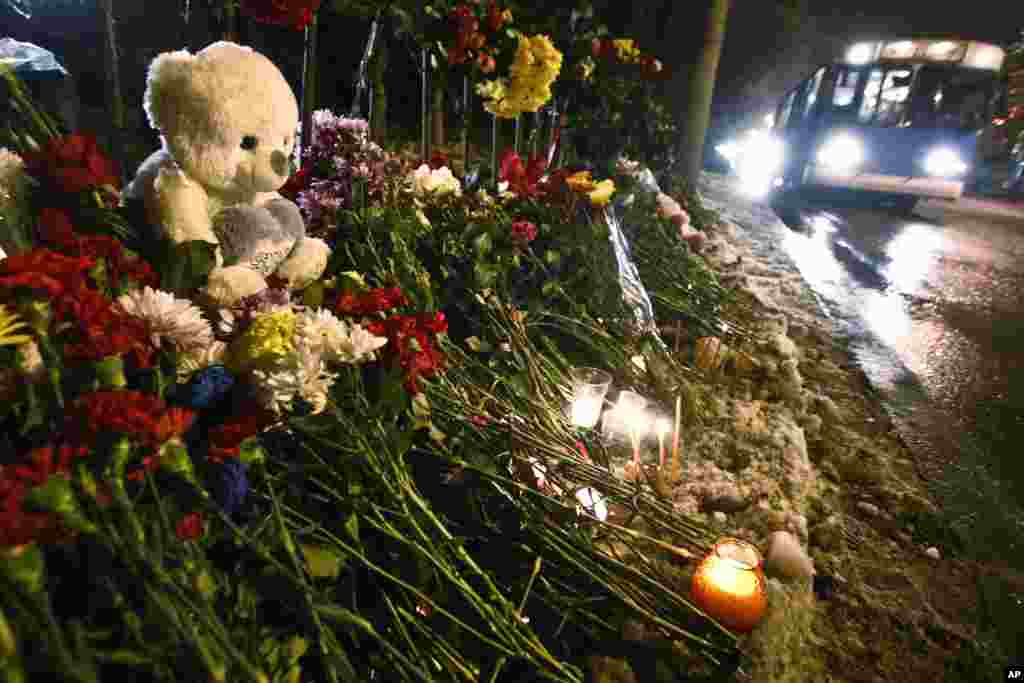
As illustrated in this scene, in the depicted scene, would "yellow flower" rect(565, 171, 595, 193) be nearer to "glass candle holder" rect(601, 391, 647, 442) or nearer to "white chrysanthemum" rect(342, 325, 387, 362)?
"glass candle holder" rect(601, 391, 647, 442)

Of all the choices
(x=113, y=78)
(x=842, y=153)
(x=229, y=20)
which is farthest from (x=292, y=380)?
(x=842, y=153)

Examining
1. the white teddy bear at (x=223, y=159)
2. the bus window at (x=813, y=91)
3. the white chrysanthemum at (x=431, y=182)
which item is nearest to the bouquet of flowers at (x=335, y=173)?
the white chrysanthemum at (x=431, y=182)

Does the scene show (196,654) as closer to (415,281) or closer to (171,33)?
(415,281)

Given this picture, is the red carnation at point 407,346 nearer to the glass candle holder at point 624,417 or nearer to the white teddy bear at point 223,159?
the white teddy bear at point 223,159

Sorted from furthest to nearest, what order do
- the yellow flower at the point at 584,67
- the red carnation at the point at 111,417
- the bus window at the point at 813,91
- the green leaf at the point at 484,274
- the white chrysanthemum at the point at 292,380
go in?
the bus window at the point at 813,91 < the yellow flower at the point at 584,67 < the green leaf at the point at 484,274 < the white chrysanthemum at the point at 292,380 < the red carnation at the point at 111,417

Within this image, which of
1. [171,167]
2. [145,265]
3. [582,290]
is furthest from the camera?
[582,290]

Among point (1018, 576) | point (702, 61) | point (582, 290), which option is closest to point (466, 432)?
point (582, 290)

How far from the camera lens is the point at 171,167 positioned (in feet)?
4.86

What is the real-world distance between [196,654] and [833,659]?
69.1 inches

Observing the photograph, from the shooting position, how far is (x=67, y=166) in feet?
4.14

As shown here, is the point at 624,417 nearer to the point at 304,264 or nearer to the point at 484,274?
the point at 484,274

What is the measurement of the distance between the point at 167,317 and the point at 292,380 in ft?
0.81

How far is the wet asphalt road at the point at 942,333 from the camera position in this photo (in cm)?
263

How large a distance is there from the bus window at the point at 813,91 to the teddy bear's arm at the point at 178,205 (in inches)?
426
